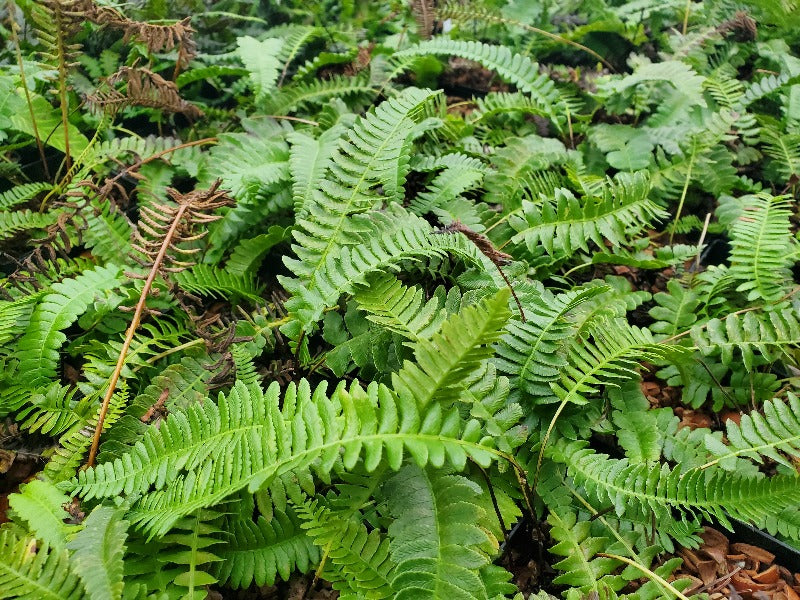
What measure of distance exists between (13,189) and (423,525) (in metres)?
1.84

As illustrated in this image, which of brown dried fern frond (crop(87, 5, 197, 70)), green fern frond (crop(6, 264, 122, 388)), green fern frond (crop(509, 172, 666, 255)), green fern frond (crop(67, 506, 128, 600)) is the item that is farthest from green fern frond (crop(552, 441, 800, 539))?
brown dried fern frond (crop(87, 5, 197, 70))

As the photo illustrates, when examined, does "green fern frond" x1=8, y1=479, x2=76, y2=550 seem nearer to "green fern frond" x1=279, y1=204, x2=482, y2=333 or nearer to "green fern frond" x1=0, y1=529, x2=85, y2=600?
"green fern frond" x1=0, y1=529, x2=85, y2=600

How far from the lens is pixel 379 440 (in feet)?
3.19

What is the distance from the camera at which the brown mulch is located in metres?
1.30

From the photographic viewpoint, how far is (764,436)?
132 centimetres

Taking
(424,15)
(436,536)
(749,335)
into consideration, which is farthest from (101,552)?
(424,15)

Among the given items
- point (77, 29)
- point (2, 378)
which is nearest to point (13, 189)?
point (77, 29)

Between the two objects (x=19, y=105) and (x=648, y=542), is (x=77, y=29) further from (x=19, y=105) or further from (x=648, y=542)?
(x=648, y=542)

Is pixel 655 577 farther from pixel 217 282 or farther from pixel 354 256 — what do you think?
pixel 217 282

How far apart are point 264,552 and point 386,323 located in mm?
558

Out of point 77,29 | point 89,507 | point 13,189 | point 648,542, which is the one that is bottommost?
point 648,542

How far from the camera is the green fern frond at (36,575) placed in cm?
105

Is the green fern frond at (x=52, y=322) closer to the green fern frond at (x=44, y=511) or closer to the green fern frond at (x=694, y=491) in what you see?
the green fern frond at (x=44, y=511)

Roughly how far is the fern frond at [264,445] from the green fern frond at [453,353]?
0.11 ft
